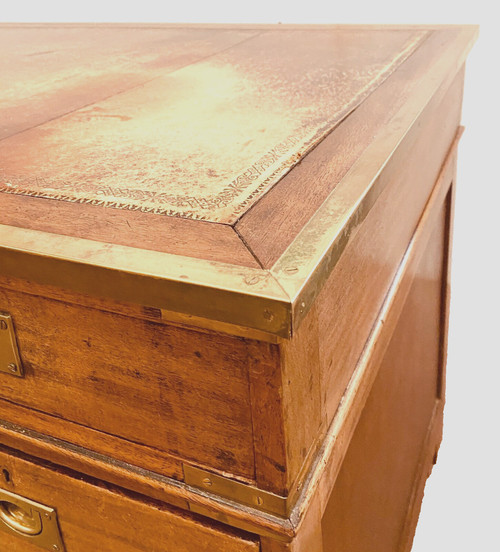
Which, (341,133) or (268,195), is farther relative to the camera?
(341,133)

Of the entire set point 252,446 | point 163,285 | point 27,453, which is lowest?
point 27,453

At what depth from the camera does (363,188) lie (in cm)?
56

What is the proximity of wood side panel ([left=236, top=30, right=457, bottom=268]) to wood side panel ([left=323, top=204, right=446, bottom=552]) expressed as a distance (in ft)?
1.06

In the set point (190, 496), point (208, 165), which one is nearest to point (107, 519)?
point (190, 496)

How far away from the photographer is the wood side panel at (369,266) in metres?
0.57

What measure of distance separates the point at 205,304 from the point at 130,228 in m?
0.12

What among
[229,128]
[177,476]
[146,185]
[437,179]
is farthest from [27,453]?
[437,179]

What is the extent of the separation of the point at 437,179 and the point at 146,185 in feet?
2.14

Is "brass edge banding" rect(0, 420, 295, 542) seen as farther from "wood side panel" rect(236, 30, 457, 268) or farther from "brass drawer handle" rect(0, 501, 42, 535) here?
"wood side panel" rect(236, 30, 457, 268)

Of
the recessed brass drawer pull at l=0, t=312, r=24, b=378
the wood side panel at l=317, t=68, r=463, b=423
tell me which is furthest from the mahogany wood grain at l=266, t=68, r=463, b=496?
the recessed brass drawer pull at l=0, t=312, r=24, b=378

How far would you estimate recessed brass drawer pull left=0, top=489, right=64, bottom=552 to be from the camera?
2.23 feet

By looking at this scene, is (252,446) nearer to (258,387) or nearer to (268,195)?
(258,387)

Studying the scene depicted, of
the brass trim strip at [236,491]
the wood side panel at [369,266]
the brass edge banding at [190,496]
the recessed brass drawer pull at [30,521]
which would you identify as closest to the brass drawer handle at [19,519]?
the recessed brass drawer pull at [30,521]

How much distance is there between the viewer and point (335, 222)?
0.50 meters
